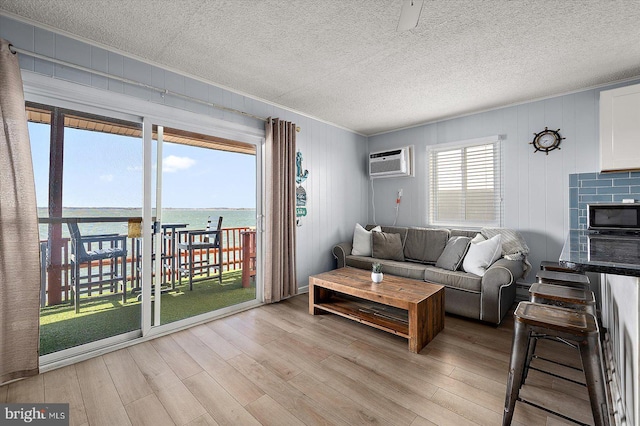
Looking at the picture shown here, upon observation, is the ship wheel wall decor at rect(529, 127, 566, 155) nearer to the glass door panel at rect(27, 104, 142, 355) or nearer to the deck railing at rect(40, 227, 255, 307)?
the deck railing at rect(40, 227, 255, 307)

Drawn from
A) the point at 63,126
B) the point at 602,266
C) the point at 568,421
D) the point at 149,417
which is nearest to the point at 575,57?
the point at 602,266

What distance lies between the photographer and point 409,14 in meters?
1.77

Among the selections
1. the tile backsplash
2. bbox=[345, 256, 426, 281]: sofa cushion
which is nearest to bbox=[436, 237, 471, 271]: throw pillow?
bbox=[345, 256, 426, 281]: sofa cushion

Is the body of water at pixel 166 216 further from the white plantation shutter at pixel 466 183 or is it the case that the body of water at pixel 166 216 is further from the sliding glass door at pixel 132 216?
the white plantation shutter at pixel 466 183

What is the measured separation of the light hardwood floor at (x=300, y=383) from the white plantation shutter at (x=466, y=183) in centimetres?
164

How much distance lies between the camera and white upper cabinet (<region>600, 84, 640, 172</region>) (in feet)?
8.30

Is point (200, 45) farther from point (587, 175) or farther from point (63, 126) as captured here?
point (587, 175)

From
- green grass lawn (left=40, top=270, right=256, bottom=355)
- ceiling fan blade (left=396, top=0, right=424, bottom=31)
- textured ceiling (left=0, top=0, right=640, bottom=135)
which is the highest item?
textured ceiling (left=0, top=0, right=640, bottom=135)

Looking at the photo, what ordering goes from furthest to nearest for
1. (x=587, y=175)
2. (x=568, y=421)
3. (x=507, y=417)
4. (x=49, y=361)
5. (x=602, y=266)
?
(x=587, y=175) < (x=49, y=361) < (x=568, y=421) < (x=507, y=417) < (x=602, y=266)

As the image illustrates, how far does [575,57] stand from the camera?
→ 7.91 feet

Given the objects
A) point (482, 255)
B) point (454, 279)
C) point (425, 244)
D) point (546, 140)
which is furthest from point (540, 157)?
point (454, 279)

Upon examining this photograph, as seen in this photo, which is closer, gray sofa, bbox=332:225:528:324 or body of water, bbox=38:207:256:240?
body of water, bbox=38:207:256:240

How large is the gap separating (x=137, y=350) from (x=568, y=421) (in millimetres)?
2967

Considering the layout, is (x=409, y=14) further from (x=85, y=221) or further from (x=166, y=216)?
(x=85, y=221)
